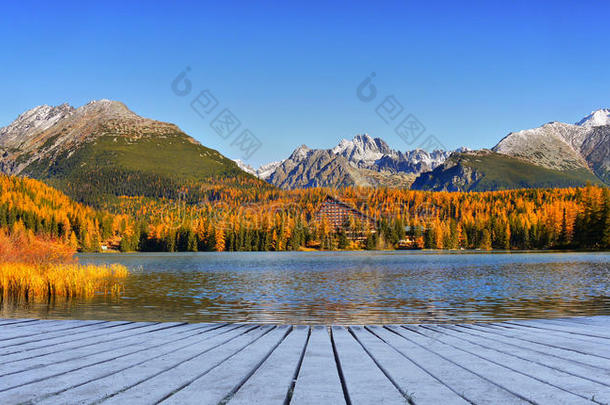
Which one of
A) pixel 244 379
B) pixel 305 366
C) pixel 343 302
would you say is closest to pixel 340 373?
pixel 305 366

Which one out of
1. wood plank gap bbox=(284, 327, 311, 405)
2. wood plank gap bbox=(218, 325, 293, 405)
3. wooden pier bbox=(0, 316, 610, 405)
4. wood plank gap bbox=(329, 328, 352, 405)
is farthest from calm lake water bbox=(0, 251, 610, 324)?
wood plank gap bbox=(284, 327, 311, 405)

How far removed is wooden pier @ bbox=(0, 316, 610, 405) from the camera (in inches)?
208

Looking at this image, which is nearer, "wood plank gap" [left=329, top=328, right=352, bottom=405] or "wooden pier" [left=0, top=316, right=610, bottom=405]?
"wood plank gap" [left=329, top=328, right=352, bottom=405]

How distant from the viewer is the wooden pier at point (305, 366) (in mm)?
5289

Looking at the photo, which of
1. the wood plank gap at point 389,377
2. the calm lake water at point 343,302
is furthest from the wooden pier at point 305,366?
the calm lake water at point 343,302

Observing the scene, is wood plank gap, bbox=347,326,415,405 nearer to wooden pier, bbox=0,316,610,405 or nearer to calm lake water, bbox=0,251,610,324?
wooden pier, bbox=0,316,610,405

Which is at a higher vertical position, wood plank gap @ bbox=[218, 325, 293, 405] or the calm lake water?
wood plank gap @ bbox=[218, 325, 293, 405]

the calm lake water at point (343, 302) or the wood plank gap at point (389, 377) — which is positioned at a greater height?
the wood plank gap at point (389, 377)

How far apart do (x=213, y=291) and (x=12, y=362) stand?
3196cm

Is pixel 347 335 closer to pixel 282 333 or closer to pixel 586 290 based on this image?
pixel 282 333

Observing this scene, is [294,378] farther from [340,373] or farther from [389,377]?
[389,377]

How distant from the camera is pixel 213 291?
38656 mm

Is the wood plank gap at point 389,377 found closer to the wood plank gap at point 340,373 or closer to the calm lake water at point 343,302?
the wood plank gap at point 340,373

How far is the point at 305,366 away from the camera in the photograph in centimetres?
695
